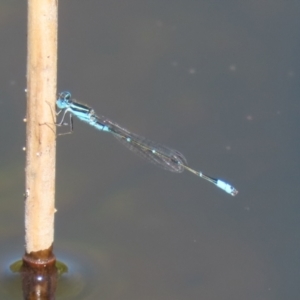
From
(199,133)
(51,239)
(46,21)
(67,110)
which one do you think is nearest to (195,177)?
(199,133)

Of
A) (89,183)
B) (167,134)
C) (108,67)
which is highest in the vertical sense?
(108,67)

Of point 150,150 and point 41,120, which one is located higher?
point 150,150

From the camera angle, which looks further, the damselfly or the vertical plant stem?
the damselfly

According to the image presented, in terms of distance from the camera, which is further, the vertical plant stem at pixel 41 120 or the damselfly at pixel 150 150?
the damselfly at pixel 150 150

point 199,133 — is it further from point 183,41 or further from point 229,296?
point 229,296

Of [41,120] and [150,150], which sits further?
[150,150]

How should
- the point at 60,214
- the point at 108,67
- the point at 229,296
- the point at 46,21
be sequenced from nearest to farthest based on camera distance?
the point at 46,21 → the point at 229,296 → the point at 60,214 → the point at 108,67

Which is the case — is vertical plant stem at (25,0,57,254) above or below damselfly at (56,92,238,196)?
below

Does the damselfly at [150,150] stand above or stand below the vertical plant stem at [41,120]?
above
